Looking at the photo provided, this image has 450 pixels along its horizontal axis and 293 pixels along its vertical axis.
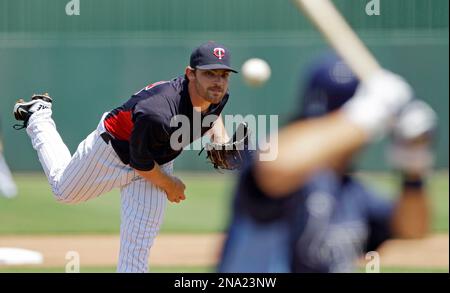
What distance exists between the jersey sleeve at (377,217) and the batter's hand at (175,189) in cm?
265

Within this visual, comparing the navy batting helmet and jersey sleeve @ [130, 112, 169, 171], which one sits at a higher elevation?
the navy batting helmet

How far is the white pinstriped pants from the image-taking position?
17.6ft

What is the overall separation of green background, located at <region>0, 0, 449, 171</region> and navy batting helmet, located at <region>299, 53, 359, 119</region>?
11553 mm

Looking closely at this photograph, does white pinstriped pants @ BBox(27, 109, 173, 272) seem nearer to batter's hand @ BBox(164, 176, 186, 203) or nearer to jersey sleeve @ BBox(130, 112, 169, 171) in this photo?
batter's hand @ BBox(164, 176, 186, 203)

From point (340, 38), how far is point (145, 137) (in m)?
2.57

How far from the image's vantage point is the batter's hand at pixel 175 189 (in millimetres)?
5398

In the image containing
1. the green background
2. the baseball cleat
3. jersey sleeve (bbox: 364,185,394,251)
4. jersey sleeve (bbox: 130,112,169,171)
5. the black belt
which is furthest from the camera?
the green background

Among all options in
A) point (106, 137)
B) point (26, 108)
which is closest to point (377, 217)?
point (106, 137)

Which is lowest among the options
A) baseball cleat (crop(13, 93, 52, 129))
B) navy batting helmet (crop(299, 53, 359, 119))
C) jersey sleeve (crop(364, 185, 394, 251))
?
baseball cleat (crop(13, 93, 52, 129))

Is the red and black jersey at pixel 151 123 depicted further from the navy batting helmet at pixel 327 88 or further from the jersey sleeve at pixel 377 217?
the navy batting helmet at pixel 327 88

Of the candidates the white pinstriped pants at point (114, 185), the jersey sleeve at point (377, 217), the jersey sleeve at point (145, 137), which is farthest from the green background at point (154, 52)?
the jersey sleeve at point (377, 217)

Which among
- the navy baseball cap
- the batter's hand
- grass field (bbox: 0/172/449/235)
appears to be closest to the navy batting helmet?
the navy baseball cap

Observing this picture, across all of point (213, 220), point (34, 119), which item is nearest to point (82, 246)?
point (213, 220)
